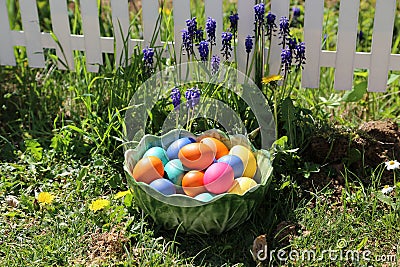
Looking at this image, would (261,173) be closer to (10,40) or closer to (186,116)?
(186,116)

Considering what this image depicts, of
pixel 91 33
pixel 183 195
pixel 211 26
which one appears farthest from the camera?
pixel 91 33

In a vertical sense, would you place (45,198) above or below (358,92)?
below

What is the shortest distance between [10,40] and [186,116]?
1.24 meters

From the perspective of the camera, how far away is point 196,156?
2898mm

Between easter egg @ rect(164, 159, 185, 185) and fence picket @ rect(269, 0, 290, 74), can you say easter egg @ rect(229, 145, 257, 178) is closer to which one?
easter egg @ rect(164, 159, 185, 185)

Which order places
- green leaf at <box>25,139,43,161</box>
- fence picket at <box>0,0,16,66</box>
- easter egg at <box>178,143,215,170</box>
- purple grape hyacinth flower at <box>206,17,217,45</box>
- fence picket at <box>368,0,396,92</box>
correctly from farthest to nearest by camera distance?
fence picket at <box>0,0,16,66</box>, green leaf at <box>25,139,43,161</box>, fence picket at <box>368,0,396,92</box>, purple grape hyacinth flower at <box>206,17,217,45</box>, easter egg at <box>178,143,215,170</box>

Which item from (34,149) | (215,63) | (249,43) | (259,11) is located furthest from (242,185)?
(34,149)

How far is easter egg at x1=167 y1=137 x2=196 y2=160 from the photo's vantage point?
3.01 m

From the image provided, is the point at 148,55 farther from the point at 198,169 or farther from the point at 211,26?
the point at 198,169

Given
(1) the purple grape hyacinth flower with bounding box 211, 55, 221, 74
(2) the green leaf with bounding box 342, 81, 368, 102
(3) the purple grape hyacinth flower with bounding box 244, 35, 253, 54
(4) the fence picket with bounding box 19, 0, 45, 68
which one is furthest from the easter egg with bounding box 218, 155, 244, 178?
(4) the fence picket with bounding box 19, 0, 45, 68

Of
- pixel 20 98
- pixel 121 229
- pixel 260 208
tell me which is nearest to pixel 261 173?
pixel 260 208

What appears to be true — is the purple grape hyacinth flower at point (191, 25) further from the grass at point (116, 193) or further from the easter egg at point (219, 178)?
the easter egg at point (219, 178)

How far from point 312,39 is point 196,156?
0.96m

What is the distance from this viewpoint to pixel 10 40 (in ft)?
12.4
